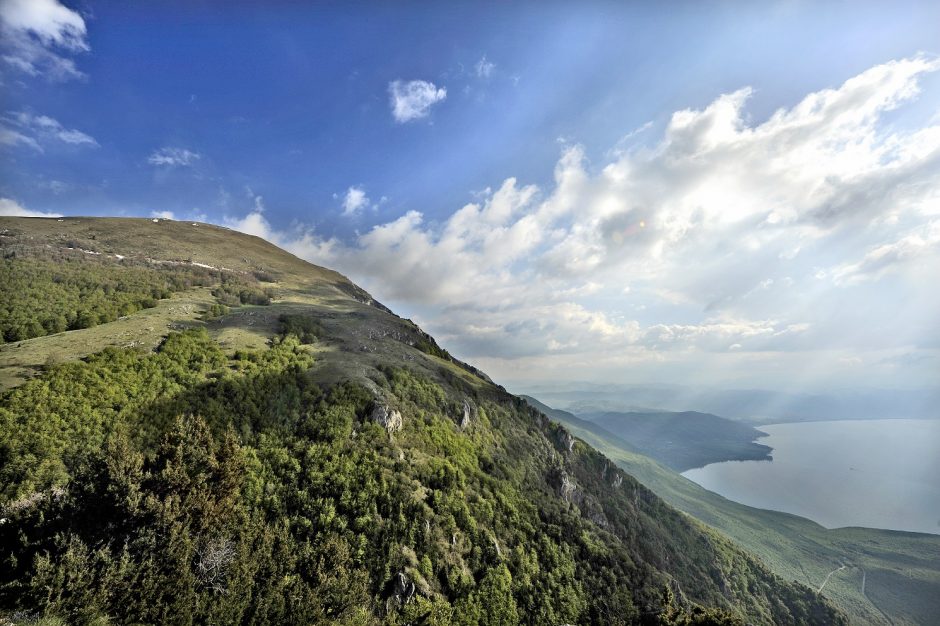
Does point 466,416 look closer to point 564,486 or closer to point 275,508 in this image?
point 564,486

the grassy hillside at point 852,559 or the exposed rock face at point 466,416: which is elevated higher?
the exposed rock face at point 466,416

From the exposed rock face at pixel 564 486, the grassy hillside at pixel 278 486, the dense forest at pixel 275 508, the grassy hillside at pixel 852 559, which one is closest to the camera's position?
the dense forest at pixel 275 508

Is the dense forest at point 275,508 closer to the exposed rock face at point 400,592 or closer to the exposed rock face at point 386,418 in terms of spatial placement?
the exposed rock face at point 400,592

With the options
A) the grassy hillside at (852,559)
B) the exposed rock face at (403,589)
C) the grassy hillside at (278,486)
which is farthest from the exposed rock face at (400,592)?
the grassy hillside at (852,559)

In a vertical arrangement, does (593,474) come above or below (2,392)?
below

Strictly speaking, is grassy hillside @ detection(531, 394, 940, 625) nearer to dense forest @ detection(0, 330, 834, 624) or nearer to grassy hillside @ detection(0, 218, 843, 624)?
grassy hillside @ detection(0, 218, 843, 624)

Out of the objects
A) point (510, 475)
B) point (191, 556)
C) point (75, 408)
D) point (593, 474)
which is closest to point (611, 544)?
point (510, 475)

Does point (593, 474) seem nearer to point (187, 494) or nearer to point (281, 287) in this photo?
point (187, 494)
